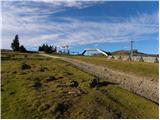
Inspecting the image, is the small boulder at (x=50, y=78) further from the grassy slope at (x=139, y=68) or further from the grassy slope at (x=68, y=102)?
the grassy slope at (x=139, y=68)

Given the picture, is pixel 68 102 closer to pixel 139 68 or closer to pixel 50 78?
pixel 50 78

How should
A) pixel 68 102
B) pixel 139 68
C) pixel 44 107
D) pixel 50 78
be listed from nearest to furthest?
pixel 44 107, pixel 68 102, pixel 50 78, pixel 139 68

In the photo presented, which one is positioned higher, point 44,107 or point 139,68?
point 44,107

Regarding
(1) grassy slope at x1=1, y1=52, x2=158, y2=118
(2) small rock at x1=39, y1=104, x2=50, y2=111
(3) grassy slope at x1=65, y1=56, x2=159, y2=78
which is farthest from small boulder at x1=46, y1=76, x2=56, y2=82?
(3) grassy slope at x1=65, y1=56, x2=159, y2=78

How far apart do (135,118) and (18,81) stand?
1267 cm

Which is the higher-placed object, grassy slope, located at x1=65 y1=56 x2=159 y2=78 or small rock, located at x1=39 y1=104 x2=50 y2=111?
small rock, located at x1=39 y1=104 x2=50 y2=111

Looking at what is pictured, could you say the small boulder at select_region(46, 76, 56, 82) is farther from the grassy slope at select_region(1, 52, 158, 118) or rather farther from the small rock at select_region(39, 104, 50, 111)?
the small rock at select_region(39, 104, 50, 111)

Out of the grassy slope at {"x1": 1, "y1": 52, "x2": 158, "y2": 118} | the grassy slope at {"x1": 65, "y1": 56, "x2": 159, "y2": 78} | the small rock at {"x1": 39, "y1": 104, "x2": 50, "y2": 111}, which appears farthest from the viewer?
the grassy slope at {"x1": 65, "y1": 56, "x2": 159, "y2": 78}

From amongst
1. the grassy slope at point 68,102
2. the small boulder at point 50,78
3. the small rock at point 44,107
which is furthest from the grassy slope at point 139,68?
the small rock at point 44,107

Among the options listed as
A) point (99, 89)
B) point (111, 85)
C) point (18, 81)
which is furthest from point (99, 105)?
point (18, 81)

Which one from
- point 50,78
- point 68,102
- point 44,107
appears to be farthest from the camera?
point 50,78

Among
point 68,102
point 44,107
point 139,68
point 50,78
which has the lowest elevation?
point 139,68

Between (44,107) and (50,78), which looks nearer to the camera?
(44,107)

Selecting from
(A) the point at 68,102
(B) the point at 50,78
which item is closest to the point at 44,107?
(A) the point at 68,102
